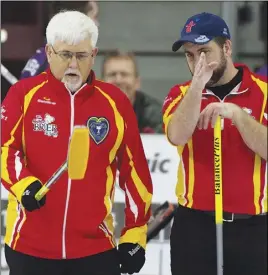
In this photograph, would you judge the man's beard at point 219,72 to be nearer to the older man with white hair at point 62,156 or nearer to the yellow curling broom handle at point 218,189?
the yellow curling broom handle at point 218,189

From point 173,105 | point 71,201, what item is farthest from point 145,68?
point 71,201

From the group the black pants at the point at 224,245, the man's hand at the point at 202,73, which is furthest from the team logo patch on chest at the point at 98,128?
the black pants at the point at 224,245

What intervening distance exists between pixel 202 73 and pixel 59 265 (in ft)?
2.56

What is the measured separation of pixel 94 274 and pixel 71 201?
253mm

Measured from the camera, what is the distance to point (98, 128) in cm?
283

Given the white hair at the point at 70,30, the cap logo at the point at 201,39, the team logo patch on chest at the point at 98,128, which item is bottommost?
the team logo patch on chest at the point at 98,128

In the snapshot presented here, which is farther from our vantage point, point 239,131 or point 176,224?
point 176,224

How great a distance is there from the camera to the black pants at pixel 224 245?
2.95 m

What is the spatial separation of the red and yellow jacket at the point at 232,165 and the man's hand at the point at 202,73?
184 mm

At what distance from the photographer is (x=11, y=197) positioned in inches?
114

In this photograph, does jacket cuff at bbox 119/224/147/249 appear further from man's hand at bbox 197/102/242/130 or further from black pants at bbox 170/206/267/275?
man's hand at bbox 197/102/242/130

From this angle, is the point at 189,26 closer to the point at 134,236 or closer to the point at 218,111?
the point at 218,111

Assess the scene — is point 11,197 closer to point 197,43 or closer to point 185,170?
point 185,170

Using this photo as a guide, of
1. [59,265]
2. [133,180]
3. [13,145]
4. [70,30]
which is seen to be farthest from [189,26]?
[59,265]
